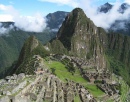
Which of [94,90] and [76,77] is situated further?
[76,77]

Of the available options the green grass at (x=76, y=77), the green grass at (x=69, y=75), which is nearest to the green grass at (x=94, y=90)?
the green grass at (x=76, y=77)

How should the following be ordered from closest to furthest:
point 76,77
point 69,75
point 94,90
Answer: point 94,90, point 69,75, point 76,77

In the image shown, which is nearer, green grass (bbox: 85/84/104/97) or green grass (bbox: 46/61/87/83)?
green grass (bbox: 85/84/104/97)

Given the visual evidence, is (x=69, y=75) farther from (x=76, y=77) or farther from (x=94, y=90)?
(x=94, y=90)

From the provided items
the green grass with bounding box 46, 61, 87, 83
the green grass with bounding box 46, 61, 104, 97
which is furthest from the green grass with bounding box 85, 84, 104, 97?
the green grass with bounding box 46, 61, 87, 83

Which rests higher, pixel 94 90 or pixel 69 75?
pixel 69 75

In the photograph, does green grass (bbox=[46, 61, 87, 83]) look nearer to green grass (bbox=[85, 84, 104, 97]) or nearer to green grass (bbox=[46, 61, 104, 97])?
green grass (bbox=[46, 61, 104, 97])

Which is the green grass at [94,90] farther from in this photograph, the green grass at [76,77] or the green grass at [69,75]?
the green grass at [69,75]

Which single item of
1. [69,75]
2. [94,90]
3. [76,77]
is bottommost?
[94,90]

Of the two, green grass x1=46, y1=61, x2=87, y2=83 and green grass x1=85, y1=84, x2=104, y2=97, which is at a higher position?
green grass x1=46, y1=61, x2=87, y2=83

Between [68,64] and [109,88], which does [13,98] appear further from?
[68,64]

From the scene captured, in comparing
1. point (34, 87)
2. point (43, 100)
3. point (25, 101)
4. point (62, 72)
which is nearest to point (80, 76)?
point (62, 72)

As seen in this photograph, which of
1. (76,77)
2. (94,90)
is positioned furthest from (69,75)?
(94,90)
